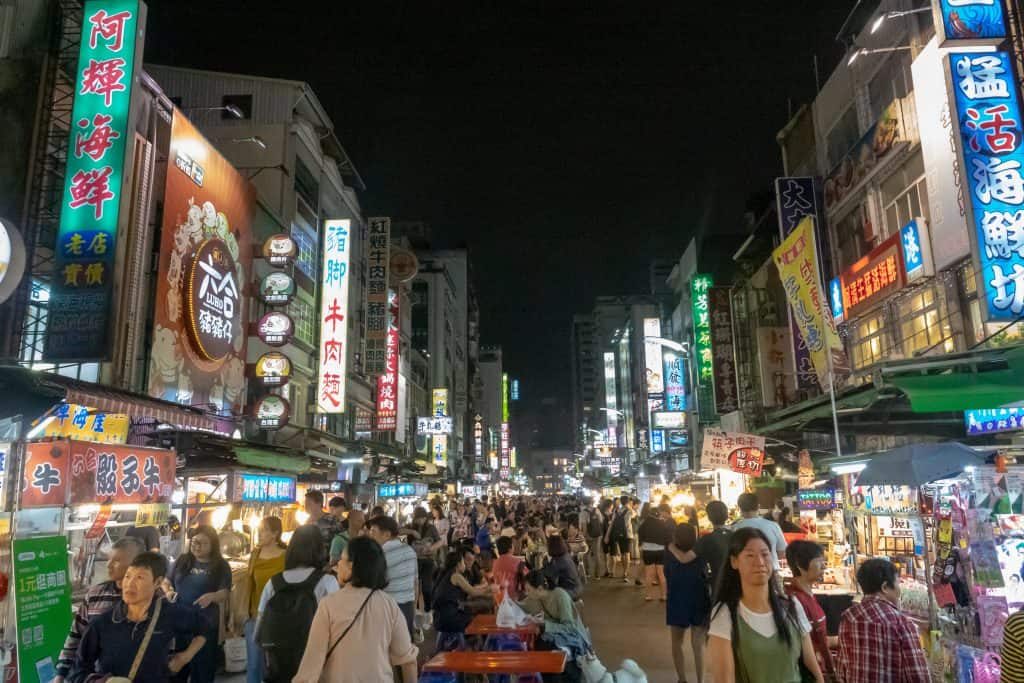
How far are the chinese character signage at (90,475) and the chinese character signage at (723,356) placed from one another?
21948 mm

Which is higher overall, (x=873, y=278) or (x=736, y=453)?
(x=873, y=278)

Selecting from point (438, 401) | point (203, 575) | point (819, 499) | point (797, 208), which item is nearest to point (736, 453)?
point (819, 499)

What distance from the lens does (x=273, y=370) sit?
63.3 feet

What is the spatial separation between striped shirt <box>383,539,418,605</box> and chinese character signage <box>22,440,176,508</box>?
3.63m

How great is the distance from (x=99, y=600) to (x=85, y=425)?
7703mm

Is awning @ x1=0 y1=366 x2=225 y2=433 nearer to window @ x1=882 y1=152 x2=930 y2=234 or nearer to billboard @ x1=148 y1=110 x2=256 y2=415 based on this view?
billboard @ x1=148 y1=110 x2=256 y2=415

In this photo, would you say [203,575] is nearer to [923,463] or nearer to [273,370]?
[923,463]

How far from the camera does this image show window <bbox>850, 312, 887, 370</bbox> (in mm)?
17375

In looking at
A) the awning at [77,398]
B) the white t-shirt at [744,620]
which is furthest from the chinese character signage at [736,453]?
the white t-shirt at [744,620]

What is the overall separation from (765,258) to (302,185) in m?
17.3

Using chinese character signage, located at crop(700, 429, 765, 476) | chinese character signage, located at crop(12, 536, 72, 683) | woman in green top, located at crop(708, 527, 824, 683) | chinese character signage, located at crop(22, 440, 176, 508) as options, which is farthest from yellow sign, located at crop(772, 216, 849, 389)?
chinese character signage, located at crop(12, 536, 72, 683)

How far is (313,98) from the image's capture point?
2750 cm

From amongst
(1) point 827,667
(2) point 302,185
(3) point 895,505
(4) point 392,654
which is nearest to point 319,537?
(4) point 392,654

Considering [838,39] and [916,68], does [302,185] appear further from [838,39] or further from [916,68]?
[916,68]
